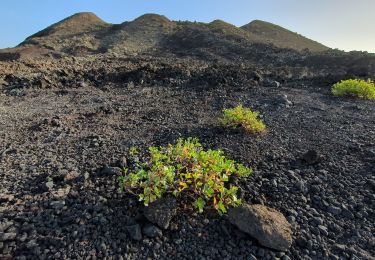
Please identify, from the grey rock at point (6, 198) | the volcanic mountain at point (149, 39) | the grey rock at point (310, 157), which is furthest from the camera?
the volcanic mountain at point (149, 39)

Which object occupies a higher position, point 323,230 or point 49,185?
point 49,185

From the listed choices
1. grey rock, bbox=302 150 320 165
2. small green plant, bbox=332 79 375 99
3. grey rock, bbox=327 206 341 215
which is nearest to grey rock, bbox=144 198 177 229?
grey rock, bbox=327 206 341 215

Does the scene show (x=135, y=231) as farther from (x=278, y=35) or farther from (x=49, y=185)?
(x=278, y=35)

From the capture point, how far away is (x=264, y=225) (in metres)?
3.53

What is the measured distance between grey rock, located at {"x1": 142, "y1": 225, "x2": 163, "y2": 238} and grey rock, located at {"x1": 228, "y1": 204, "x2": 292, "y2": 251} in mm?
652

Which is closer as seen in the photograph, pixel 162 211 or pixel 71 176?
Answer: pixel 162 211

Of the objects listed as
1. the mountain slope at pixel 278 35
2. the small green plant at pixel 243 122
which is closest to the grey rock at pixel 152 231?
the small green plant at pixel 243 122

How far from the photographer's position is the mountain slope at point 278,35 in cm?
3533

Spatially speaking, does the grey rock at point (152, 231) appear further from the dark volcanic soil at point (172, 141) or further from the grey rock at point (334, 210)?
the grey rock at point (334, 210)

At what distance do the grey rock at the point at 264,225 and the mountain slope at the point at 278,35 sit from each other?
106ft

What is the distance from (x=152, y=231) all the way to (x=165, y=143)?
2287 mm

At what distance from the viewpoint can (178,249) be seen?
11.0 ft

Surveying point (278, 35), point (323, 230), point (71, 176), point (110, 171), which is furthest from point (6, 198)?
point (278, 35)

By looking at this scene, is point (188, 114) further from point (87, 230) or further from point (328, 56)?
point (328, 56)
